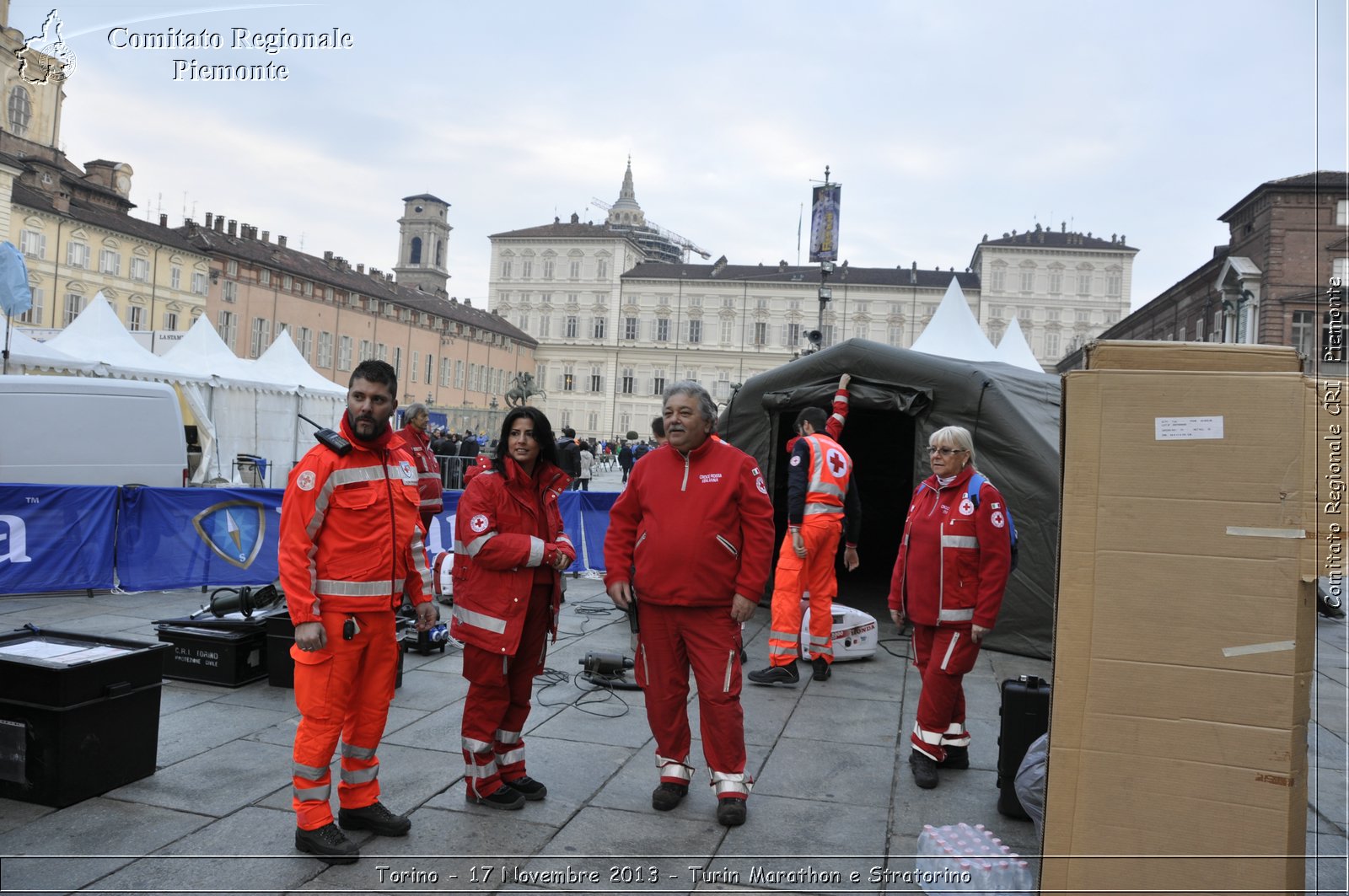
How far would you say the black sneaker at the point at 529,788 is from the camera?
14.3 ft

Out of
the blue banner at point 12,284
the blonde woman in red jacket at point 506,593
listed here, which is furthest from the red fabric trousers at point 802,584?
the blue banner at point 12,284

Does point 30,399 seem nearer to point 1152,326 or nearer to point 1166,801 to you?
point 1166,801

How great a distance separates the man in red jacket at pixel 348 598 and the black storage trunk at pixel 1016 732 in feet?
9.25

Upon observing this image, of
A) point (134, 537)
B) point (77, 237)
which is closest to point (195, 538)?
point (134, 537)

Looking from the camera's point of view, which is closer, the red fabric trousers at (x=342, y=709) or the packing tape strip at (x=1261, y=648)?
the packing tape strip at (x=1261, y=648)

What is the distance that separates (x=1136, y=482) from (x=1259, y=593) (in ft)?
1.59

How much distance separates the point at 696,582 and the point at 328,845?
1889mm

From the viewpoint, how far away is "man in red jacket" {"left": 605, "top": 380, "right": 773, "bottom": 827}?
4.28 m

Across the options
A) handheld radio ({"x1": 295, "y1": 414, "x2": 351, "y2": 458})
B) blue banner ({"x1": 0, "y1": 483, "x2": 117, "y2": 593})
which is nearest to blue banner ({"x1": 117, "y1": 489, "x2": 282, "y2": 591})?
blue banner ({"x1": 0, "y1": 483, "x2": 117, "y2": 593})

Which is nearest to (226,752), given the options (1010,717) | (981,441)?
(1010,717)

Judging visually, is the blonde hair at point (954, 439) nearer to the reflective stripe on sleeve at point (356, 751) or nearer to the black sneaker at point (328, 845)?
the reflective stripe on sleeve at point (356, 751)

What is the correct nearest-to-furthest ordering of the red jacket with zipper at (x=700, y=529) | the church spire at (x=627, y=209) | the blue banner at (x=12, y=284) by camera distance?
the red jacket with zipper at (x=700, y=529), the blue banner at (x=12, y=284), the church spire at (x=627, y=209)

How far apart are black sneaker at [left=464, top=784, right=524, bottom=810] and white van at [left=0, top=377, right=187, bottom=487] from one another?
28.1 feet

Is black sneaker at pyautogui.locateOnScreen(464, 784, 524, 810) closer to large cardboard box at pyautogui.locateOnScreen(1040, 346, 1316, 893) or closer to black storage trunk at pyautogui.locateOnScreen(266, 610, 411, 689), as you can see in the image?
black storage trunk at pyautogui.locateOnScreen(266, 610, 411, 689)
